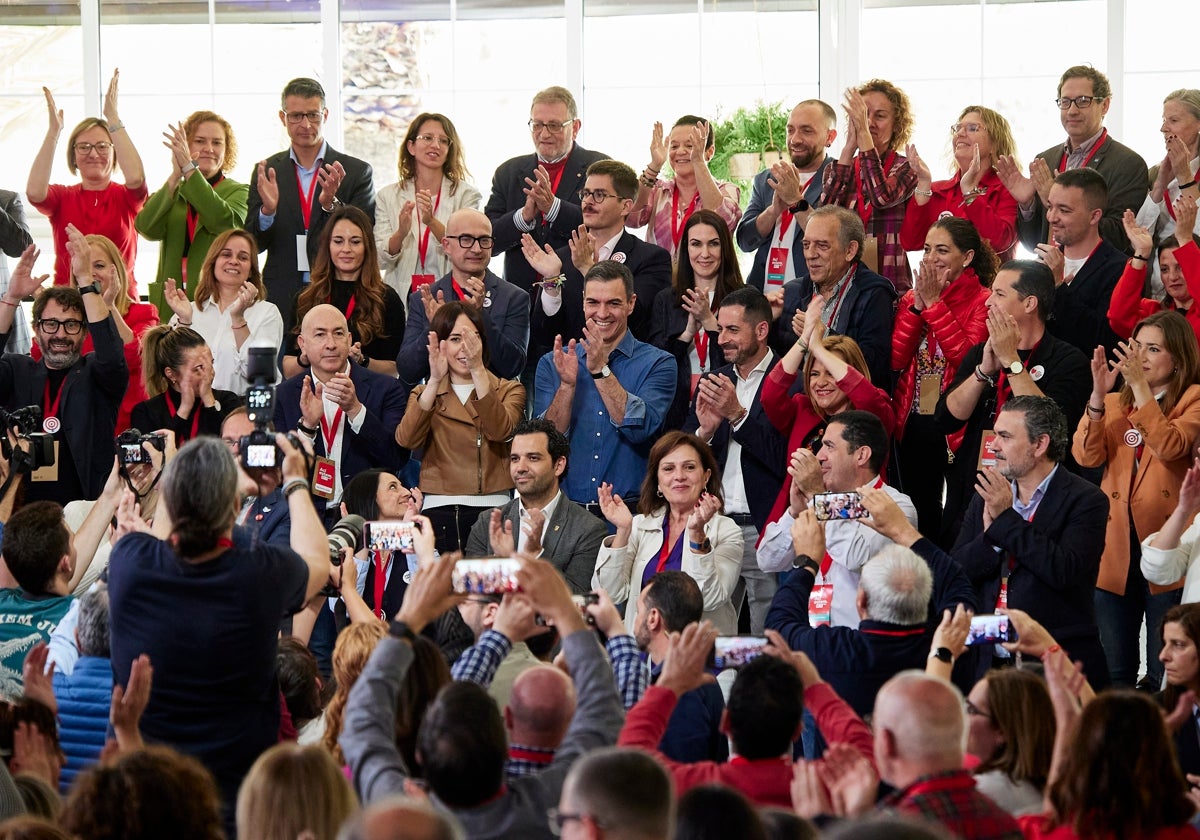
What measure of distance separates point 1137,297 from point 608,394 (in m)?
1.98

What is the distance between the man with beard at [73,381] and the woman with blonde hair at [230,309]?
341mm

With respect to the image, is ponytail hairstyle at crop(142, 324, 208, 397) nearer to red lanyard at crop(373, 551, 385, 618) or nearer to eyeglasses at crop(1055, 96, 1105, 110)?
red lanyard at crop(373, 551, 385, 618)

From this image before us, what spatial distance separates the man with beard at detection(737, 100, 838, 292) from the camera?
6.61 metres

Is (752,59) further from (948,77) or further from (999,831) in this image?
(999,831)

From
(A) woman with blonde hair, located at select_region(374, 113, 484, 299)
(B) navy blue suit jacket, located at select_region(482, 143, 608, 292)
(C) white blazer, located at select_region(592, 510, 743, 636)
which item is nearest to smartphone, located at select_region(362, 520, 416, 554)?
(C) white blazer, located at select_region(592, 510, 743, 636)

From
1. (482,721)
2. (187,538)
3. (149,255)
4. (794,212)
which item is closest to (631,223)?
(794,212)

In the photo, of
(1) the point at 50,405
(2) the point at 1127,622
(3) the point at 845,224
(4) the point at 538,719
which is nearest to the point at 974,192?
(3) the point at 845,224

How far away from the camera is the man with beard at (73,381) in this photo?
6.27 metres

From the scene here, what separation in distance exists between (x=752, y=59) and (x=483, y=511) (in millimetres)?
3959

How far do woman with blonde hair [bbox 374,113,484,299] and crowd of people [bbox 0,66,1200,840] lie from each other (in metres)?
0.02

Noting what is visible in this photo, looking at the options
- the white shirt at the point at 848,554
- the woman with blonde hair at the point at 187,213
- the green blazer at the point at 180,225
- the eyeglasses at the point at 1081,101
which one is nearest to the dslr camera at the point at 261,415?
the white shirt at the point at 848,554

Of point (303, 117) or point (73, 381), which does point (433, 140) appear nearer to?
point (303, 117)

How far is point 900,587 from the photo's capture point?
3984mm

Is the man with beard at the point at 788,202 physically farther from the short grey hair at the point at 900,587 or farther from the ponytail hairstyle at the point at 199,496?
the ponytail hairstyle at the point at 199,496
